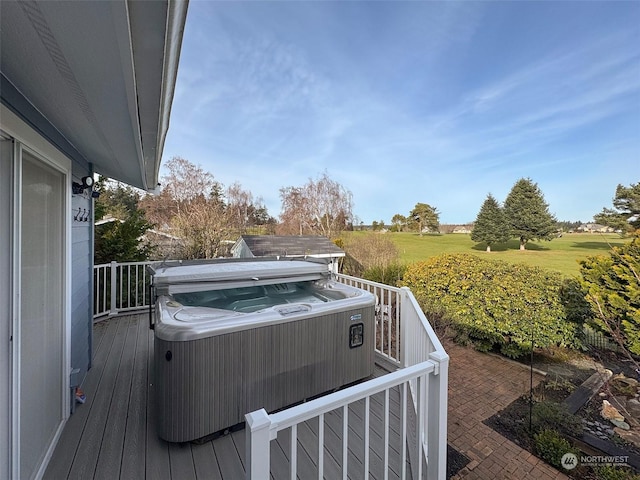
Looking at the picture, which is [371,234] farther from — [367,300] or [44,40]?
[44,40]

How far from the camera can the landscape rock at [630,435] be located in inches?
134

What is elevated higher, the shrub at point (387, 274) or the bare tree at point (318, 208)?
the bare tree at point (318, 208)

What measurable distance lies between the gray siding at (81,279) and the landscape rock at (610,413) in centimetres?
619

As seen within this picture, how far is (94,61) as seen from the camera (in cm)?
118

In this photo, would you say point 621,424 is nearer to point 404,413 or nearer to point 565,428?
point 565,428

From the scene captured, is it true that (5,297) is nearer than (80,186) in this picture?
Yes

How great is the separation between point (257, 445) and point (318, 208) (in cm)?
1753

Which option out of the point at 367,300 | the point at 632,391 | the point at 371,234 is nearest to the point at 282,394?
the point at 367,300

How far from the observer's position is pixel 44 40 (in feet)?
3.49

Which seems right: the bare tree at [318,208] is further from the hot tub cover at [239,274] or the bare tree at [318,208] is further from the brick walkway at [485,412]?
the hot tub cover at [239,274]

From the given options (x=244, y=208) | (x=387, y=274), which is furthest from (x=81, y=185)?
(x=244, y=208)

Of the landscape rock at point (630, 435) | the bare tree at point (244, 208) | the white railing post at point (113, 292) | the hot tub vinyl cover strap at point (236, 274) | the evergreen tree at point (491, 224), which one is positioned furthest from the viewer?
the evergreen tree at point (491, 224)

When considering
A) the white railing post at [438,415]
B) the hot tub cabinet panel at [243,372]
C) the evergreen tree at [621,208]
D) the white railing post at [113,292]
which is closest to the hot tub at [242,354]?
the hot tub cabinet panel at [243,372]

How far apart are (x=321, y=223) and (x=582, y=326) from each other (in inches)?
554
